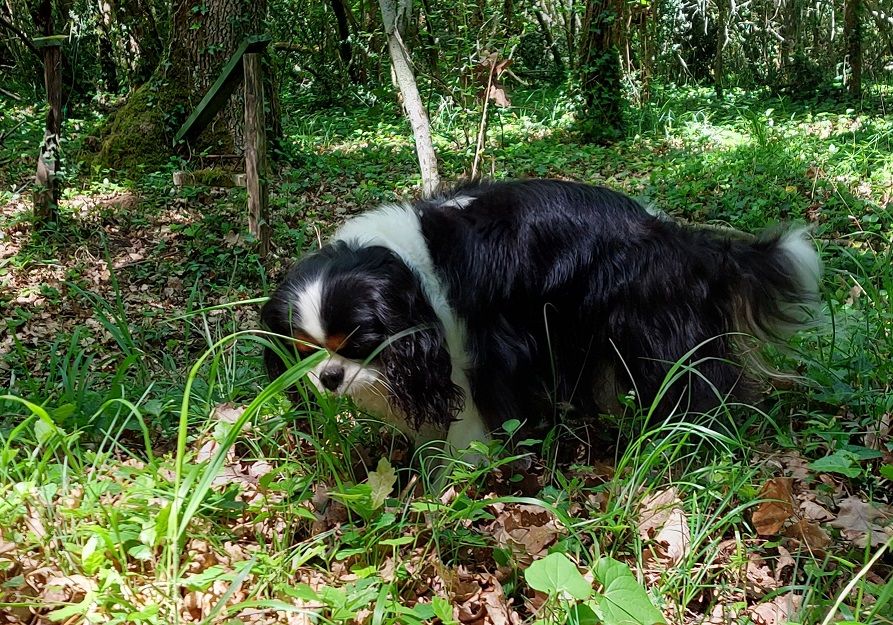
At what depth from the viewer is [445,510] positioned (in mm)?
2092

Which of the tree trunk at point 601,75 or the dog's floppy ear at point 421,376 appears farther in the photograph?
→ the tree trunk at point 601,75

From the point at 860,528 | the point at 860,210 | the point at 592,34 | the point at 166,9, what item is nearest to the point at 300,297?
the point at 860,528

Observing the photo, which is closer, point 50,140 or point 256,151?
point 256,151

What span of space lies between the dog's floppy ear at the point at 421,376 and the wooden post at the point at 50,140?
14.4 feet

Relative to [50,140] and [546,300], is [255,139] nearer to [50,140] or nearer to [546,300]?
[50,140]

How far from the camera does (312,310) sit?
2426 millimetres

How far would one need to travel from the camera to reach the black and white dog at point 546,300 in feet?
8.56

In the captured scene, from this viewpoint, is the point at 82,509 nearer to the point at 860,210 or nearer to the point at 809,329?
the point at 809,329

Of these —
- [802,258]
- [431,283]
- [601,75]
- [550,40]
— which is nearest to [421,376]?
[431,283]

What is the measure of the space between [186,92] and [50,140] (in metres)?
2.00

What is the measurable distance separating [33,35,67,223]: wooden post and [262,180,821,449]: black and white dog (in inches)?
151

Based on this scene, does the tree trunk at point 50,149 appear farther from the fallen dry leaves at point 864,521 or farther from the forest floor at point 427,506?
the fallen dry leaves at point 864,521

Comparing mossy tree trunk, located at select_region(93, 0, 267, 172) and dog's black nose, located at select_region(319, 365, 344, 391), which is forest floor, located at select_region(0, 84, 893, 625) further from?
mossy tree trunk, located at select_region(93, 0, 267, 172)

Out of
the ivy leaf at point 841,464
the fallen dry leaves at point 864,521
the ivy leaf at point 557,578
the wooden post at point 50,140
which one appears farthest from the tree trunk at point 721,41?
the ivy leaf at point 557,578
